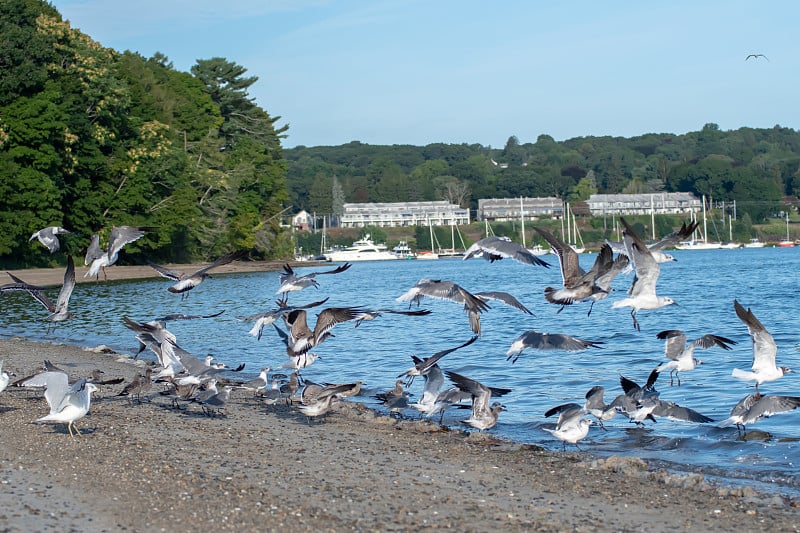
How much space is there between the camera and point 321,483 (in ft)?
29.2

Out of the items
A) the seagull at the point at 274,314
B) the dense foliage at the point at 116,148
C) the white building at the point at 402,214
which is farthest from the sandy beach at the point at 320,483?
the white building at the point at 402,214

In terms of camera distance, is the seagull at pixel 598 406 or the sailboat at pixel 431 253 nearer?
the seagull at pixel 598 406

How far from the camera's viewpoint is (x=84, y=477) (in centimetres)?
860

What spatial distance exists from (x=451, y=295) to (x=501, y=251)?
40.4 inches

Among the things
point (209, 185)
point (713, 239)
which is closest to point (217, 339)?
point (209, 185)

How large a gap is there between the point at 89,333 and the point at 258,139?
185 ft

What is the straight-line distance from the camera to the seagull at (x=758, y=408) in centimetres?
1149

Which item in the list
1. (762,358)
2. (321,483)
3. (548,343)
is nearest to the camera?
(321,483)

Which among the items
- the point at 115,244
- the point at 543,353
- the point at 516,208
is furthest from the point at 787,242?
the point at 115,244

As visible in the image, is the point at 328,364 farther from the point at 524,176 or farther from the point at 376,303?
the point at 524,176

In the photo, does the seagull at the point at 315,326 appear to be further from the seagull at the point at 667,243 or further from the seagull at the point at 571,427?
the seagull at the point at 667,243

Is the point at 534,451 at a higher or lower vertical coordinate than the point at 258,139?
lower

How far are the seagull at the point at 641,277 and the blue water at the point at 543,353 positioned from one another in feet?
5.53

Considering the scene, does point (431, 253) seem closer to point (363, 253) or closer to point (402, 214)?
point (363, 253)
